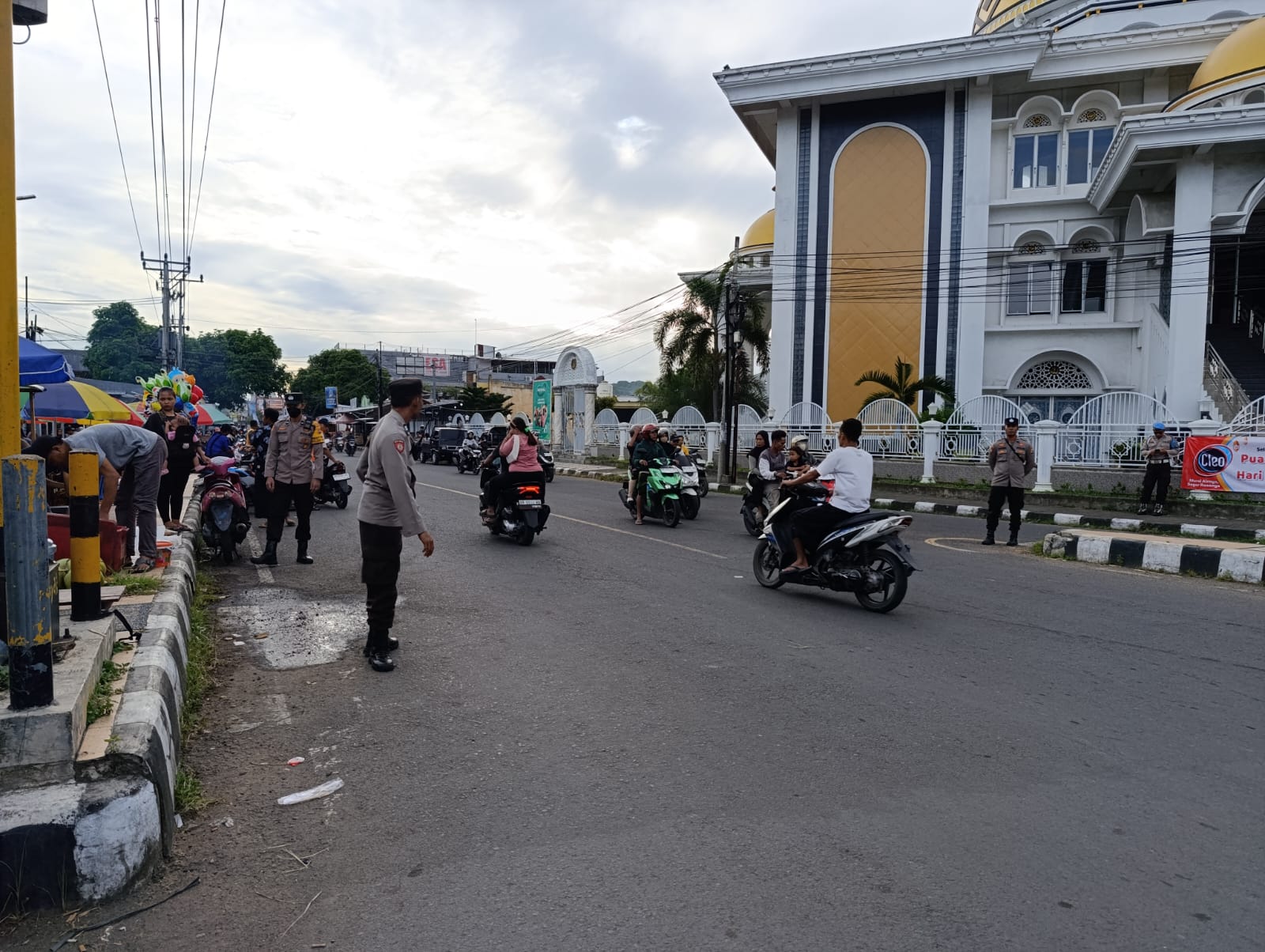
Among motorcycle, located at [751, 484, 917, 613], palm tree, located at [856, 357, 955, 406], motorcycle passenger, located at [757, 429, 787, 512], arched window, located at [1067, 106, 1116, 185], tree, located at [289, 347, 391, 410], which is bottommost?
motorcycle, located at [751, 484, 917, 613]

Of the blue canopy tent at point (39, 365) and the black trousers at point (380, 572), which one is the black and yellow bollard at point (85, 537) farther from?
the blue canopy tent at point (39, 365)

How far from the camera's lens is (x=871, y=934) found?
2740 millimetres

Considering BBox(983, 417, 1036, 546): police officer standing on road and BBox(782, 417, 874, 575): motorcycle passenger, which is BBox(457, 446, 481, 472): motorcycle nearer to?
BBox(983, 417, 1036, 546): police officer standing on road

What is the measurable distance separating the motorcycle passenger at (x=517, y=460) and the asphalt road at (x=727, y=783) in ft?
12.6

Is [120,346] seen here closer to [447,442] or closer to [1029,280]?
[447,442]

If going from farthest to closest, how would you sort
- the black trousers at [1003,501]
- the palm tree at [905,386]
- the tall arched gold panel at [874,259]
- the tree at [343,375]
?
the tree at [343,375] → the tall arched gold panel at [874,259] → the palm tree at [905,386] → the black trousers at [1003,501]

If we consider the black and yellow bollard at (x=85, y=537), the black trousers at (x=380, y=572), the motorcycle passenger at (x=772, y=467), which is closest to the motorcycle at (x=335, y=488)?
the motorcycle passenger at (x=772, y=467)

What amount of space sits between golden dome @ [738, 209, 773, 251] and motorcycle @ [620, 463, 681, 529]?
25109 millimetres

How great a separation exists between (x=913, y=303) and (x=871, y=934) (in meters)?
29.2

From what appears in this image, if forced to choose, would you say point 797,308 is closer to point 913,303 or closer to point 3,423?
point 913,303

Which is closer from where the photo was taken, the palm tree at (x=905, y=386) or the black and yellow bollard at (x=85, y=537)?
the black and yellow bollard at (x=85, y=537)

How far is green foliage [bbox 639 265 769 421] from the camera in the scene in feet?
101

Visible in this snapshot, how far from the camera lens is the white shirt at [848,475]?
7820 millimetres

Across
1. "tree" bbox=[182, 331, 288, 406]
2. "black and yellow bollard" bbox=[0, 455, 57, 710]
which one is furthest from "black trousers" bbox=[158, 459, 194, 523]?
"tree" bbox=[182, 331, 288, 406]
